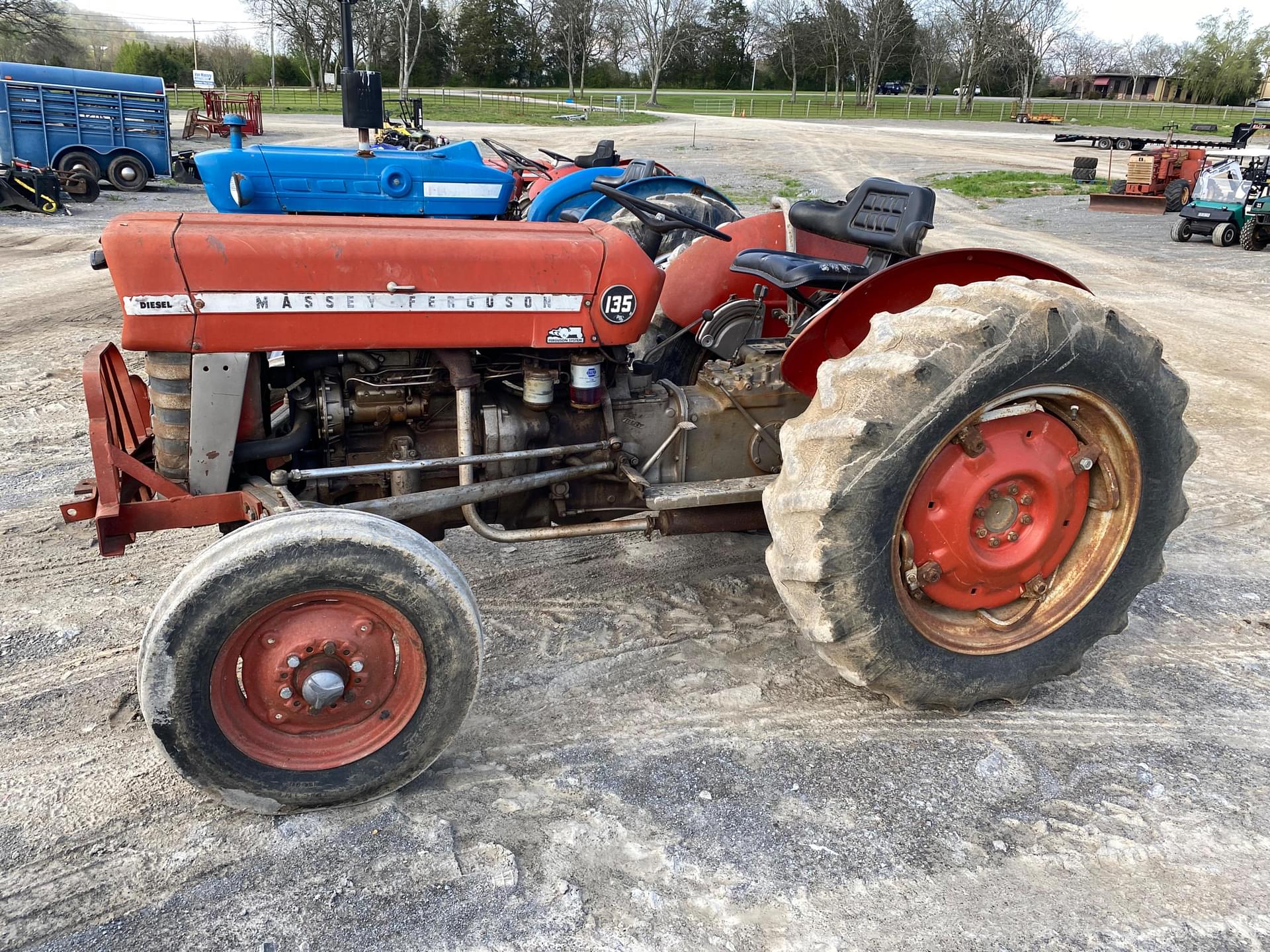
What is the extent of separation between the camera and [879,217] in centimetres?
338

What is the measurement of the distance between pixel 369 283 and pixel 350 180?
4696 mm

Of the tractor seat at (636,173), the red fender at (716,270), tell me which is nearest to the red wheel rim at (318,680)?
the red fender at (716,270)

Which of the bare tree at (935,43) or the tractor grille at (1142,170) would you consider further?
the bare tree at (935,43)

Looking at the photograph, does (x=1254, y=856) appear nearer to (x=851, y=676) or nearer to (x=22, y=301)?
(x=851, y=676)

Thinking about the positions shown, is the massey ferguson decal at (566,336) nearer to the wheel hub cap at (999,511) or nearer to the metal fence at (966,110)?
the wheel hub cap at (999,511)

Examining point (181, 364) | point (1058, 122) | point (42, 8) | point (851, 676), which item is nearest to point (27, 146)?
point (181, 364)

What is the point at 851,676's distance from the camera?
2586mm

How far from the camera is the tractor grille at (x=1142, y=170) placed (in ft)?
54.3

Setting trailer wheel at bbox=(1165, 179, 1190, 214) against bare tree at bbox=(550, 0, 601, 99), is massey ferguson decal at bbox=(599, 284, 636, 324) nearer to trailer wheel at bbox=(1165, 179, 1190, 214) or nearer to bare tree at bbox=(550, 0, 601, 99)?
trailer wheel at bbox=(1165, 179, 1190, 214)

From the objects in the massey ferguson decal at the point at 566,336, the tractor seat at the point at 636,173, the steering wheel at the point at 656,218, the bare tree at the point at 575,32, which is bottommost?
the massey ferguson decal at the point at 566,336

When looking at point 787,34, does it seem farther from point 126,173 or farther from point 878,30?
point 126,173

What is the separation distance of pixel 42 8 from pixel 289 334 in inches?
1489

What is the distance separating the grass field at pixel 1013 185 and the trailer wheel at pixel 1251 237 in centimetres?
552


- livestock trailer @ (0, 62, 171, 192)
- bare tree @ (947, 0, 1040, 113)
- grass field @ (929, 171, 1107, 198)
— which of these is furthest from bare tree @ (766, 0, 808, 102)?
livestock trailer @ (0, 62, 171, 192)
